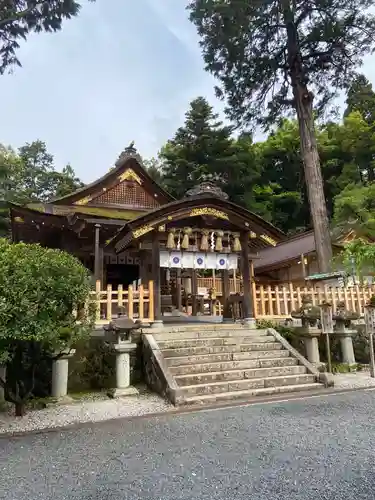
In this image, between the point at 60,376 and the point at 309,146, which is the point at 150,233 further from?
the point at 309,146

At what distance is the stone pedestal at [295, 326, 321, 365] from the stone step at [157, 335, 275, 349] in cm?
84

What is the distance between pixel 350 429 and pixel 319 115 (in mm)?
14917

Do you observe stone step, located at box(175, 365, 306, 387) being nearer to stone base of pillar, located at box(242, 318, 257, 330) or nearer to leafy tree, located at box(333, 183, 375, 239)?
stone base of pillar, located at box(242, 318, 257, 330)

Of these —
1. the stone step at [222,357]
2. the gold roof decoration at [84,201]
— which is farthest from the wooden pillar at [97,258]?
the stone step at [222,357]

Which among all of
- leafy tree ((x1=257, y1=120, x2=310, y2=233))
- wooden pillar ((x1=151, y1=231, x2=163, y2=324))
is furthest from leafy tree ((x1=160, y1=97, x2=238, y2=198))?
wooden pillar ((x1=151, y1=231, x2=163, y2=324))

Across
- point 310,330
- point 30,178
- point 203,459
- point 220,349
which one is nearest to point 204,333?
point 220,349

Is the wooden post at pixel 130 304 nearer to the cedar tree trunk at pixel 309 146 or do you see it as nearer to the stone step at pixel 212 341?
the stone step at pixel 212 341

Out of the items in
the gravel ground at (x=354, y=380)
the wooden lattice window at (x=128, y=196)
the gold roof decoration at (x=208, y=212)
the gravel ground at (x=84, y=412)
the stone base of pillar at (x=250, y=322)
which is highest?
the wooden lattice window at (x=128, y=196)

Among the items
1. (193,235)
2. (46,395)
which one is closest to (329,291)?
(193,235)

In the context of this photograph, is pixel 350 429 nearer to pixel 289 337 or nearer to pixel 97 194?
pixel 289 337

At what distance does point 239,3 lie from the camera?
13648 mm

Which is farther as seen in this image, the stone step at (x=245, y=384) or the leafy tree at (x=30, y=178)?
the leafy tree at (x=30, y=178)

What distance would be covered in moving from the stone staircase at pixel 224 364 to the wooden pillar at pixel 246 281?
60 centimetres

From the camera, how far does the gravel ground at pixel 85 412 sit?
534 centimetres
